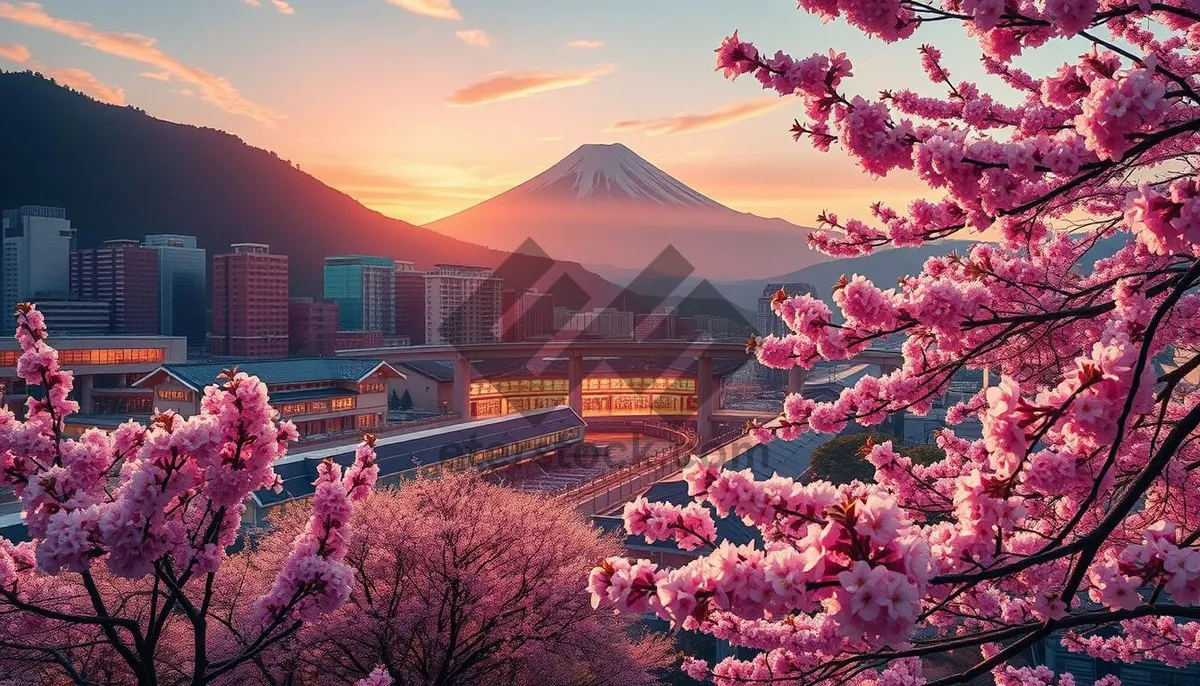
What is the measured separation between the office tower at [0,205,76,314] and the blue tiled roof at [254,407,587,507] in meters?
72.0

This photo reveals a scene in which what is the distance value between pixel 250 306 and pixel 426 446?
5772 centimetres

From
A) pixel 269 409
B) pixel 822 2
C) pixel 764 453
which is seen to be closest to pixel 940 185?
pixel 822 2

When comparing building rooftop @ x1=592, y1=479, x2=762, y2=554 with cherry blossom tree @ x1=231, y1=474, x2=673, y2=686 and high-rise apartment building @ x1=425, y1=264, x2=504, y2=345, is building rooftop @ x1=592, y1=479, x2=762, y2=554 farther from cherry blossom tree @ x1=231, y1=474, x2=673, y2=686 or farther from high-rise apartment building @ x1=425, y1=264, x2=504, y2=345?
high-rise apartment building @ x1=425, y1=264, x2=504, y2=345

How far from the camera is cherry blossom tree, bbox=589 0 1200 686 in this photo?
2186mm

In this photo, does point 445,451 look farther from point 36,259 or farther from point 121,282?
point 36,259

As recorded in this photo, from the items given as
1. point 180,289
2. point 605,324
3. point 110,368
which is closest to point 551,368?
point 110,368

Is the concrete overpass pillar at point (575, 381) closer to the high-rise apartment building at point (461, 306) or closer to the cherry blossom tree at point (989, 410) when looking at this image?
the high-rise apartment building at point (461, 306)

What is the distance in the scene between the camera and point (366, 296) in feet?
353

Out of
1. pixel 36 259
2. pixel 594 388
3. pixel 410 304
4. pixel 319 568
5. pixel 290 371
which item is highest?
pixel 36 259

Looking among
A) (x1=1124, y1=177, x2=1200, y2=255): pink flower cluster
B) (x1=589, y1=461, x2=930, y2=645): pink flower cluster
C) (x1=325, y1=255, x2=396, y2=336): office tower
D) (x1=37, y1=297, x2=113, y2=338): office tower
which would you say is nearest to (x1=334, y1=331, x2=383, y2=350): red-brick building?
(x1=325, y1=255, x2=396, y2=336): office tower

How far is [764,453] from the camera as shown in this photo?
27.2 meters

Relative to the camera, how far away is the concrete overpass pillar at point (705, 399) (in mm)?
50281

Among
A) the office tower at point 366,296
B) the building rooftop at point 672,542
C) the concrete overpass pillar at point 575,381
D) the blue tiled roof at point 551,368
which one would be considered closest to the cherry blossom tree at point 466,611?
the building rooftop at point 672,542

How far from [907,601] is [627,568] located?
0.89 metres
